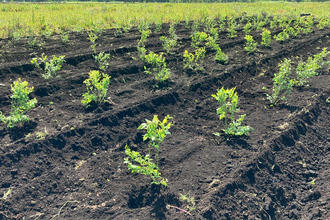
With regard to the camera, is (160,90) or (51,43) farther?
(51,43)

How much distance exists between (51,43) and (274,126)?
7.13 meters

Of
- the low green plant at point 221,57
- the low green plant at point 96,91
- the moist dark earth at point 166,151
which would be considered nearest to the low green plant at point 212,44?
the low green plant at point 221,57

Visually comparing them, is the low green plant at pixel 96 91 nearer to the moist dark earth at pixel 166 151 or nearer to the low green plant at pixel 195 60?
the moist dark earth at pixel 166 151

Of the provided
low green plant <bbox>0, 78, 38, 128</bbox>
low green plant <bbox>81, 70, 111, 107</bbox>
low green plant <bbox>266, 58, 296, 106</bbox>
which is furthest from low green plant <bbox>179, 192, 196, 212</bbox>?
low green plant <bbox>266, 58, 296, 106</bbox>

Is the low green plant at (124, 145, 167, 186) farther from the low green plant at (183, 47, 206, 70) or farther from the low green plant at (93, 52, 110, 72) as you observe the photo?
the low green plant at (183, 47, 206, 70)

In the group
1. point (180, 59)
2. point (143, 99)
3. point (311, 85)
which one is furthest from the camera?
point (180, 59)

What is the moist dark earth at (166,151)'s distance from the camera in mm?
3574

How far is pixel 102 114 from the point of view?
521 cm

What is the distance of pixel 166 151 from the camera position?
4.54 metres

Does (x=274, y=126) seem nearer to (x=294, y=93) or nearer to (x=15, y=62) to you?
(x=294, y=93)

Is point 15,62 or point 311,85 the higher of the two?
point 15,62

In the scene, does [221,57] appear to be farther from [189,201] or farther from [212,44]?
[189,201]

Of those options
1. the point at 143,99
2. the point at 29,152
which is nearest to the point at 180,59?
the point at 143,99

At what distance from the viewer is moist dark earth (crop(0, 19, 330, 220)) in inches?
141
